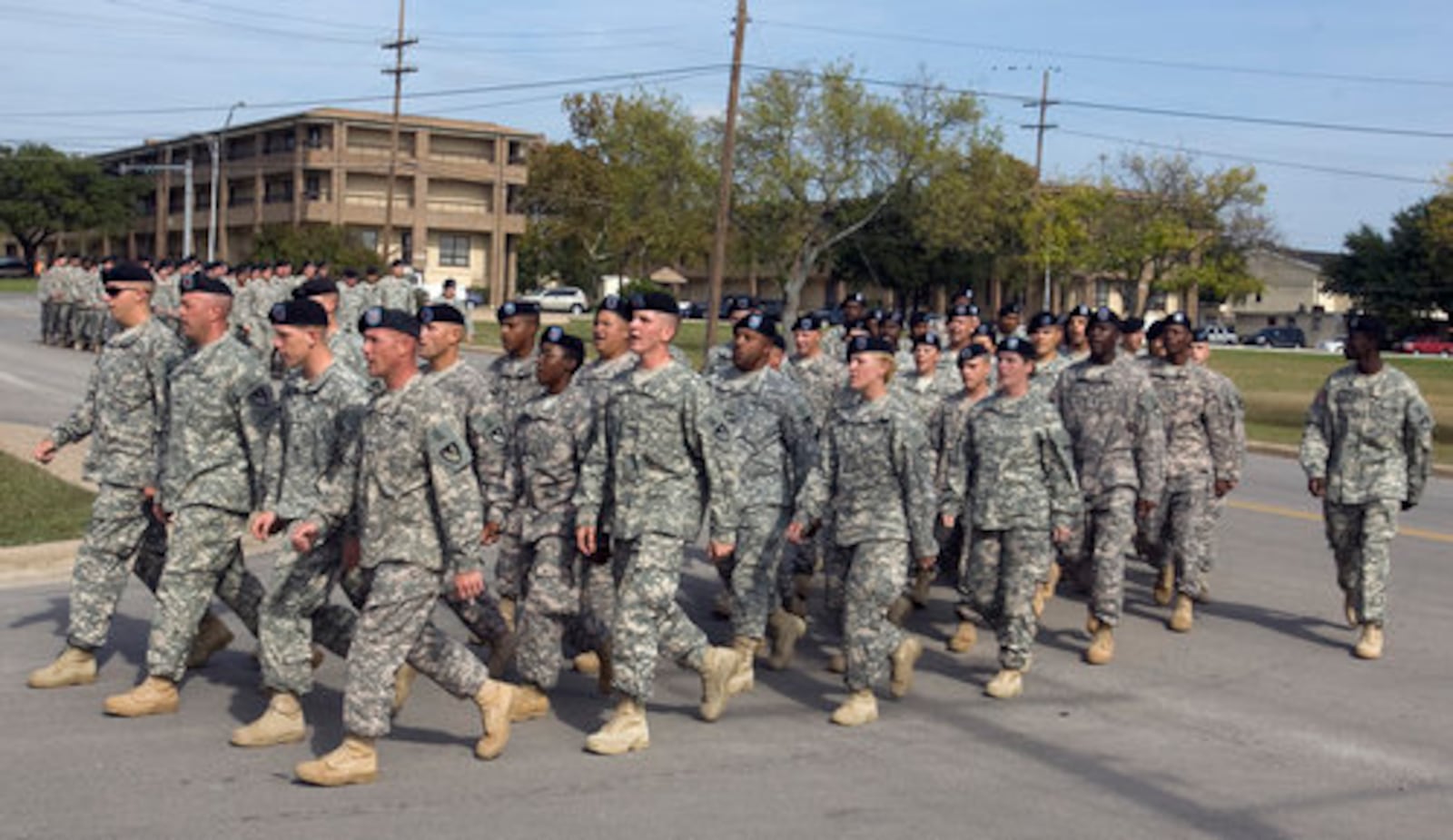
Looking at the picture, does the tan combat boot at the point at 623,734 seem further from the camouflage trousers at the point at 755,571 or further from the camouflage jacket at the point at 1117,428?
the camouflage jacket at the point at 1117,428

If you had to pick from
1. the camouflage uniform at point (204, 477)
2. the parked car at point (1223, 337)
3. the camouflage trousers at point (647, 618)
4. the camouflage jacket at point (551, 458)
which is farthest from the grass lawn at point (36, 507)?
the parked car at point (1223, 337)

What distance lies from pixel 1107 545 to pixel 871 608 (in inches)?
92.4

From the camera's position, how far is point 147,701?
690 centimetres

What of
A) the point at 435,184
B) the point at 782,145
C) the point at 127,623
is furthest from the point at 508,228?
the point at 127,623

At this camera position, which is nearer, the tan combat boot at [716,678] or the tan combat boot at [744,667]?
the tan combat boot at [716,678]

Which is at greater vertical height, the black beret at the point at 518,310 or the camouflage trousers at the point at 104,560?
the black beret at the point at 518,310

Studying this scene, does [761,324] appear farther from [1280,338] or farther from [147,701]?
[1280,338]

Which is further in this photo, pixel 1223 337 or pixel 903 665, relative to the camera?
pixel 1223 337

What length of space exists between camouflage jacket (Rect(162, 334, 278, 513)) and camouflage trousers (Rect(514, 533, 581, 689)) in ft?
4.33

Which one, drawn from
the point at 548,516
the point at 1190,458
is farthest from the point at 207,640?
the point at 1190,458

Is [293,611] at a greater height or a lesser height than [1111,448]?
lesser

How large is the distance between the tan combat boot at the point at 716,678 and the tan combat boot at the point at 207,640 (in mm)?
2565

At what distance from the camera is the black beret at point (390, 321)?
6344mm

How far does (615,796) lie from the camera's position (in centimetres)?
601
